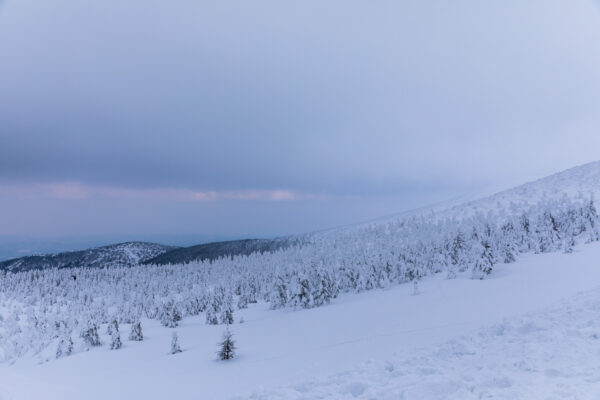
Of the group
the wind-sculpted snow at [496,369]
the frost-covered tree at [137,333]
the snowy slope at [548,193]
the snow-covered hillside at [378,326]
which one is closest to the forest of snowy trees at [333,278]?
the frost-covered tree at [137,333]

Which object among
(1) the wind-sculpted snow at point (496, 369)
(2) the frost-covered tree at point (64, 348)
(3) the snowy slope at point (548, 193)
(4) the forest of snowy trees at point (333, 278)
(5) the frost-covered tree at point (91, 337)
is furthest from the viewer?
(3) the snowy slope at point (548, 193)

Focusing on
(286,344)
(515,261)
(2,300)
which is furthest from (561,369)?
(2,300)

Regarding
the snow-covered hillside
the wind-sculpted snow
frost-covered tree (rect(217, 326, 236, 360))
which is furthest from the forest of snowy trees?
frost-covered tree (rect(217, 326, 236, 360))

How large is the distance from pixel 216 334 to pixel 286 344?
11.8 meters

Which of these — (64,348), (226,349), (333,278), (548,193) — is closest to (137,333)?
(64,348)

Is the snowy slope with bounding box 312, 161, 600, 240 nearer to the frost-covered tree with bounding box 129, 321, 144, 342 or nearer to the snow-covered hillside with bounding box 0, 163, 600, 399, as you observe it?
the snow-covered hillside with bounding box 0, 163, 600, 399

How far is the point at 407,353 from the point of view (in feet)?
36.7

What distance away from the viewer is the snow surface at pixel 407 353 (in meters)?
7.68

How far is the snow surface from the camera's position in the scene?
25.2 ft

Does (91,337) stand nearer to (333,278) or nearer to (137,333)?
(137,333)

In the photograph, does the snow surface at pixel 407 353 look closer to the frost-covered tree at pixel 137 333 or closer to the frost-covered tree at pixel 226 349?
the frost-covered tree at pixel 226 349

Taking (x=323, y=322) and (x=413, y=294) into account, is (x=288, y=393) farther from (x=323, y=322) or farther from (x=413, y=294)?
(x=413, y=294)

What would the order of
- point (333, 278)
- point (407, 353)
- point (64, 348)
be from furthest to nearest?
point (333, 278), point (64, 348), point (407, 353)

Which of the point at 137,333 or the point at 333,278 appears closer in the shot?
the point at 137,333
